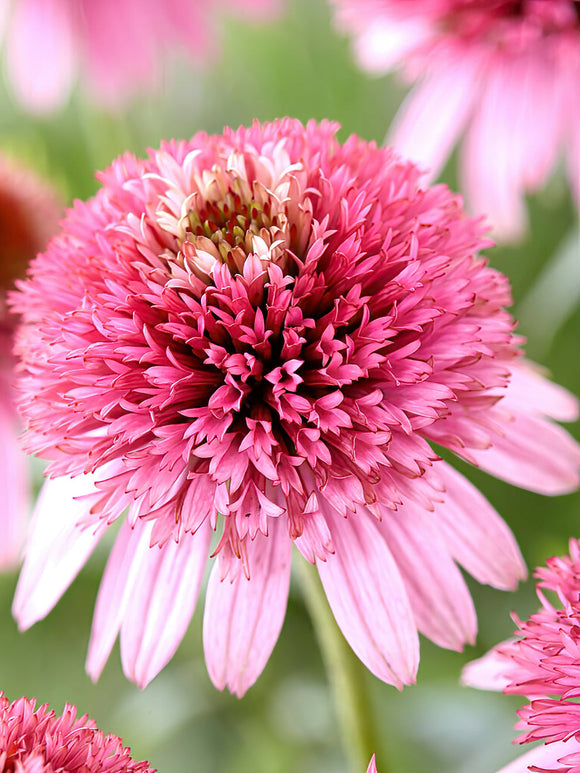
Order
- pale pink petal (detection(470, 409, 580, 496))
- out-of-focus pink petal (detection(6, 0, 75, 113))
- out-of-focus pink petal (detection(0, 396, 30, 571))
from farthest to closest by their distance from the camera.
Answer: out-of-focus pink petal (detection(6, 0, 75, 113)) → out-of-focus pink petal (detection(0, 396, 30, 571)) → pale pink petal (detection(470, 409, 580, 496))

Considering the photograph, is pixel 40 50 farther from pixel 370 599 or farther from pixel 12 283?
pixel 370 599

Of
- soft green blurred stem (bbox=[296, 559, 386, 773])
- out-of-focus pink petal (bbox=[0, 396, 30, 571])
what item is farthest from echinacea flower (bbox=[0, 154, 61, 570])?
soft green blurred stem (bbox=[296, 559, 386, 773])

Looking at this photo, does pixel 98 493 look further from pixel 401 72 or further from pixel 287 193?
pixel 401 72

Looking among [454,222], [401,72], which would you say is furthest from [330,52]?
[454,222]

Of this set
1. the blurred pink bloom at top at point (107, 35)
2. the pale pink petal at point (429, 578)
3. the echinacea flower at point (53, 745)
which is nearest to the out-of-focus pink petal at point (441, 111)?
the blurred pink bloom at top at point (107, 35)

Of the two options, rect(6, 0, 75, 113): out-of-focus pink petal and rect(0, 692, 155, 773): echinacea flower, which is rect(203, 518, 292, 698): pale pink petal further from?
rect(6, 0, 75, 113): out-of-focus pink petal

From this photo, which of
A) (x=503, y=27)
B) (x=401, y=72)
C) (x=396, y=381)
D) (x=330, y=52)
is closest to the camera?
(x=396, y=381)

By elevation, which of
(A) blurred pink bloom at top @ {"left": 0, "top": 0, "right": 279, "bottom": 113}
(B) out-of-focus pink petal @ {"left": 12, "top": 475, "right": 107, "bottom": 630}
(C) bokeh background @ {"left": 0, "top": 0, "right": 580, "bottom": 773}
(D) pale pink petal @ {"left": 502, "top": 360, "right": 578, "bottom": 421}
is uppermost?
(A) blurred pink bloom at top @ {"left": 0, "top": 0, "right": 279, "bottom": 113}

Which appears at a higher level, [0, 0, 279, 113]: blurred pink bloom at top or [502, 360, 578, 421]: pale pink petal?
[0, 0, 279, 113]: blurred pink bloom at top
